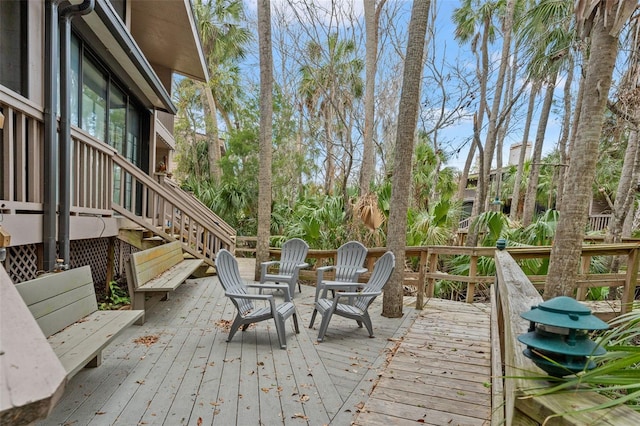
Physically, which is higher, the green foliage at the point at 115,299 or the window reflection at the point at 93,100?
the window reflection at the point at 93,100

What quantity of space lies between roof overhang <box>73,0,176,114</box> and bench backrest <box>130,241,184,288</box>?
3.03 m

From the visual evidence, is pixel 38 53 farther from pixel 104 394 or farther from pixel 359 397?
pixel 359 397

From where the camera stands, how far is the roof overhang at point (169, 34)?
275 inches

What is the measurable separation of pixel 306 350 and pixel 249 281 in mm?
3639

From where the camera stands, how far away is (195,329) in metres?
4.14

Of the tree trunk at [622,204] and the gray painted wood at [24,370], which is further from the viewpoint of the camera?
the tree trunk at [622,204]

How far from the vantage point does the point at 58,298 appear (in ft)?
8.56

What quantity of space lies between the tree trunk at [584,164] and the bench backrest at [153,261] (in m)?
5.02

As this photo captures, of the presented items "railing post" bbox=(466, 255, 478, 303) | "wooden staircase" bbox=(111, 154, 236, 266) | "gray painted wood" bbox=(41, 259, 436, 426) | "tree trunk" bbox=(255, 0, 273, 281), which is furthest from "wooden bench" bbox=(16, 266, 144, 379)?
"railing post" bbox=(466, 255, 478, 303)

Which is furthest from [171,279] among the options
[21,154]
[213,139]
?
[213,139]

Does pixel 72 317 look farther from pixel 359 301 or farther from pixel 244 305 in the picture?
pixel 359 301

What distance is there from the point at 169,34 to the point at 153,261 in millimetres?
5814

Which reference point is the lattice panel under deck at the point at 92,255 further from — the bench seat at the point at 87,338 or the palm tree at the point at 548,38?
the palm tree at the point at 548,38

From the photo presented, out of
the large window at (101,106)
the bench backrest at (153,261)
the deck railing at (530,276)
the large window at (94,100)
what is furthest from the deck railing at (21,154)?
the deck railing at (530,276)
